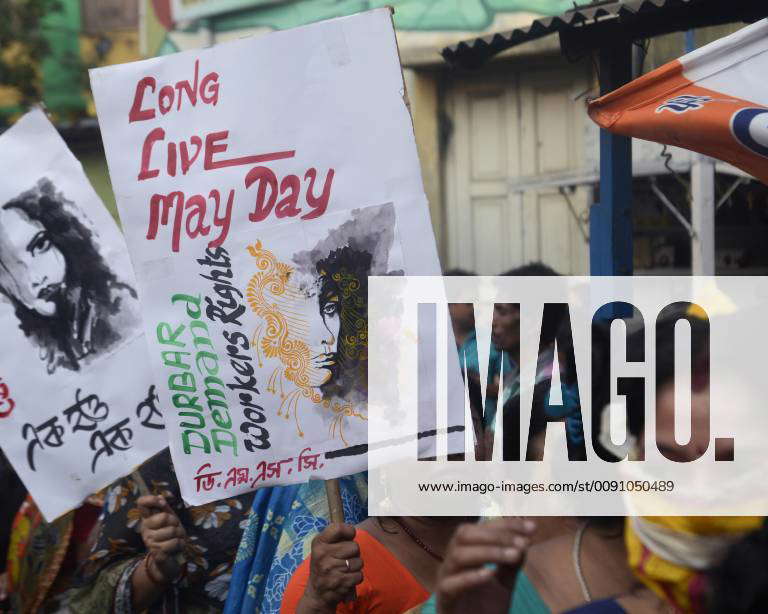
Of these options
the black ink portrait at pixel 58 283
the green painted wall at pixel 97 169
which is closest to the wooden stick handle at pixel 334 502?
the black ink portrait at pixel 58 283

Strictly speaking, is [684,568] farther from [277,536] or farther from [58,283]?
[58,283]

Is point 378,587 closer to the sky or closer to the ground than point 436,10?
closer to the ground

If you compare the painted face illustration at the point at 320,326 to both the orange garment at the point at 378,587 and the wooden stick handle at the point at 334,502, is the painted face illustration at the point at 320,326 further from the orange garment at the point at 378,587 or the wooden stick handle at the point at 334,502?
the orange garment at the point at 378,587

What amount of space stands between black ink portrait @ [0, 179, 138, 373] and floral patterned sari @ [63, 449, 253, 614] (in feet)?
1.41

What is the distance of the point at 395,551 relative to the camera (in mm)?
2250

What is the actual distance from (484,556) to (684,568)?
0.91 ft

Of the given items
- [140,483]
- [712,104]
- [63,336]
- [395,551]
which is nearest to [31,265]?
[63,336]

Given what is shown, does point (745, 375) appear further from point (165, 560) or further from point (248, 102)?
point (165, 560)

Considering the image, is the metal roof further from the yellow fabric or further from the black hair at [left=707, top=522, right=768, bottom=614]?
the black hair at [left=707, top=522, right=768, bottom=614]

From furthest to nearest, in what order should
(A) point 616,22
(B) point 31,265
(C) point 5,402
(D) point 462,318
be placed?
(D) point 462,318, (A) point 616,22, (B) point 31,265, (C) point 5,402

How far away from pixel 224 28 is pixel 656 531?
860cm

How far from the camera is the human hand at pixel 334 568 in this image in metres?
2.04

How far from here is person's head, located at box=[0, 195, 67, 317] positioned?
3.00 metres

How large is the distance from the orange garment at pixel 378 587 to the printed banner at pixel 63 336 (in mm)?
800
